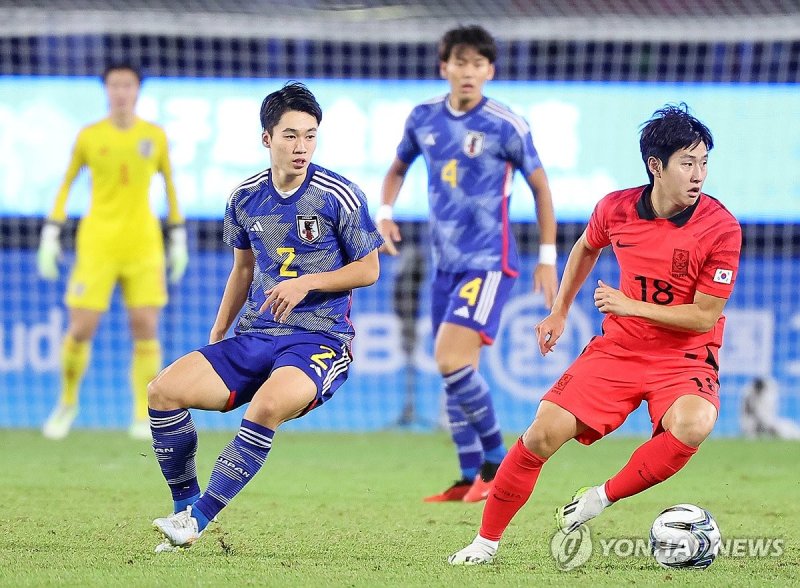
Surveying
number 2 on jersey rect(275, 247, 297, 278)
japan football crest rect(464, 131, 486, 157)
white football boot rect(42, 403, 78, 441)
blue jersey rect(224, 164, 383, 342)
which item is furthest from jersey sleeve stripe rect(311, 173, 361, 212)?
white football boot rect(42, 403, 78, 441)

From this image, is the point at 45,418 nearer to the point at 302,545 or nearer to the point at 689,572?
the point at 302,545

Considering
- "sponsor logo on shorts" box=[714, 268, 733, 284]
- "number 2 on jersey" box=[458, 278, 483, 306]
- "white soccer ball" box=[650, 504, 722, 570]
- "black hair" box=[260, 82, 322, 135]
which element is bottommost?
"white soccer ball" box=[650, 504, 722, 570]

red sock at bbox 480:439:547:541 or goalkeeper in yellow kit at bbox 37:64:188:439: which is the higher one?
goalkeeper in yellow kit at bbox 37:64:188:439

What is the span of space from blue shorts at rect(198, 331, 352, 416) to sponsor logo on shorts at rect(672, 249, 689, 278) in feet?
3.86

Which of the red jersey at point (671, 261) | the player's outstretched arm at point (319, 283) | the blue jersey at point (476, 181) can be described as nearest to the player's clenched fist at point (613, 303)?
the red jersey at point (671, 261)

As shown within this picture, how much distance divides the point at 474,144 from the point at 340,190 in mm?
1767

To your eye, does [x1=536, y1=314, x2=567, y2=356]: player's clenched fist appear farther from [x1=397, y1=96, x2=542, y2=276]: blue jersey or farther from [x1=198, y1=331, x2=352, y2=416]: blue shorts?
[x1=397, y1=96, x2=542, y2=276]: blue jersey

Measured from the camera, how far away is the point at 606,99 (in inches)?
378

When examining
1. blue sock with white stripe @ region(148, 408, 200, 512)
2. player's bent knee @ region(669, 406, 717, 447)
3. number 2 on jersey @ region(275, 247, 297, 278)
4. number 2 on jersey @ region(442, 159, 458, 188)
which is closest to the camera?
player's bent knee @ region(669, 406, 717, 447)

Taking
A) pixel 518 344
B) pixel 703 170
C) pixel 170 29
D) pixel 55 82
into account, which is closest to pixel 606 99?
pixel 518 344

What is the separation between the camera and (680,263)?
4418 mm

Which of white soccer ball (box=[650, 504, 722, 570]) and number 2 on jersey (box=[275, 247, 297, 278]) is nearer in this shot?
white soccer ball (box=[650, 504, 722, 570])

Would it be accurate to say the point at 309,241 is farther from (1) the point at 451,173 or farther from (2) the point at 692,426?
(1) the point at 451,173

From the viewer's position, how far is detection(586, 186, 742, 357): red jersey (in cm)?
438
